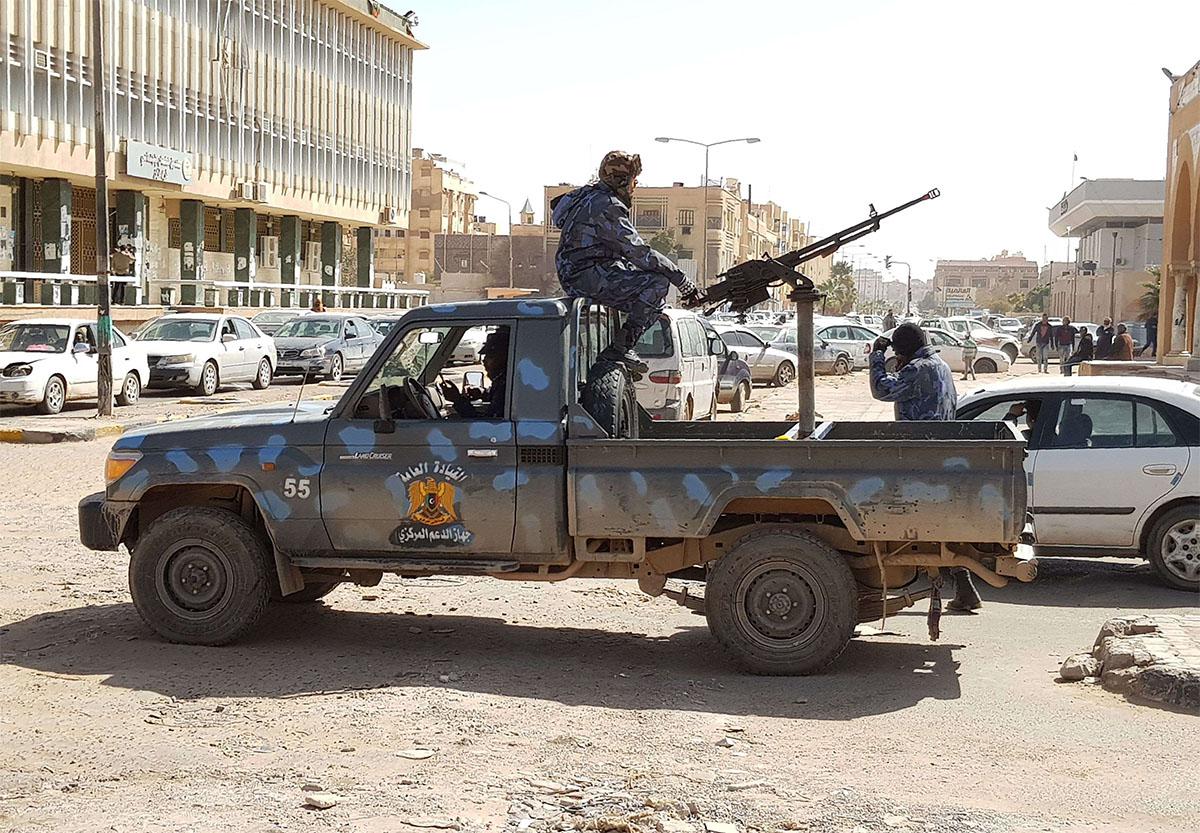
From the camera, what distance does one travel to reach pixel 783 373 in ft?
114

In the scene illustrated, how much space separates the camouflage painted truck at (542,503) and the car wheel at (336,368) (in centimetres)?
2422

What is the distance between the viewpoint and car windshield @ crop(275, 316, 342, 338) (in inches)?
1296

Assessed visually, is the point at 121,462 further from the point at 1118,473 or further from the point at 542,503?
the point at 1118,473

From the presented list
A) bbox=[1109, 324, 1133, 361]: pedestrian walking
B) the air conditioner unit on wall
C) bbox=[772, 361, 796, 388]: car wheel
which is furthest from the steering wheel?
the air conditioner unit on wall

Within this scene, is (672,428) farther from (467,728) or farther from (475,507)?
(467,728)

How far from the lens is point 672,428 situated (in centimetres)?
862

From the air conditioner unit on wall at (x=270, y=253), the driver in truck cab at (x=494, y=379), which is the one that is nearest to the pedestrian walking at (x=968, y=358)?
the air conditioner unit on wall at (x=270, y=253)

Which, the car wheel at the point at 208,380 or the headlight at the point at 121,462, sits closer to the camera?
the headlight at the point at 121,462

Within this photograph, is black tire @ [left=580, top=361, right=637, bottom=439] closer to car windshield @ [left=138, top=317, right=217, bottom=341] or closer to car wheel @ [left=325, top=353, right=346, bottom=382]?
car windshield @ [left=138, top=317, right=217, bottom=341]

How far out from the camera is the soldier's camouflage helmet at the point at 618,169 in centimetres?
780

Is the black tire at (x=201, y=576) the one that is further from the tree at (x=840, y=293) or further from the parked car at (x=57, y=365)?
the tree at (x=840, y=293)

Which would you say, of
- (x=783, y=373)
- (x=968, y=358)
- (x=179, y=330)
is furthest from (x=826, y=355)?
(x=179, y=330)

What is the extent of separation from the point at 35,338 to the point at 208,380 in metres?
4.36

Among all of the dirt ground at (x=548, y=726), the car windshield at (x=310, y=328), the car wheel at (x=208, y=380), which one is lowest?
the dirt ground at (x=548, y=726)
